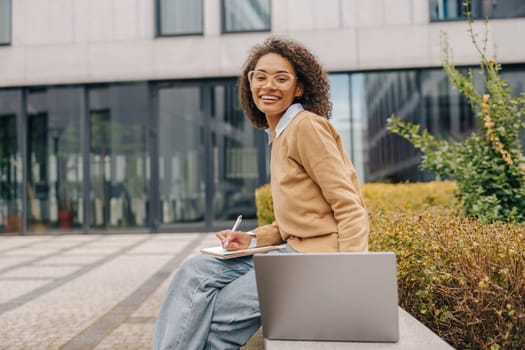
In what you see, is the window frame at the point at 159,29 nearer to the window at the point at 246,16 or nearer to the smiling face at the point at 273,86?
the window at the point at 246,16

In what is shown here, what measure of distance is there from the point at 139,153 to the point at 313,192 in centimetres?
1055

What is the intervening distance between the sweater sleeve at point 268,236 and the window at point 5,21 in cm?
1199

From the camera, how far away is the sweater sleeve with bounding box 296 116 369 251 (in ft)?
6.63

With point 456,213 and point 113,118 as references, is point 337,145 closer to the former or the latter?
point 456,213

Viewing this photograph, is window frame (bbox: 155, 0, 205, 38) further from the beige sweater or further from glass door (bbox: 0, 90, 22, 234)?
the beige sweater

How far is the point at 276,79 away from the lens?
2.41 metres

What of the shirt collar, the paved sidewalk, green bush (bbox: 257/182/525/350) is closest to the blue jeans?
the shirt collar

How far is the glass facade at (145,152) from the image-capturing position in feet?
39.5

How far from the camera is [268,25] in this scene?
12.0 m

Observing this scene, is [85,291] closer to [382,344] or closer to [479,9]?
[382,344]

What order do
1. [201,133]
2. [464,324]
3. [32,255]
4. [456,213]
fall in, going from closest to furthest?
[464,324], [456,213], [32,255], [201,133]

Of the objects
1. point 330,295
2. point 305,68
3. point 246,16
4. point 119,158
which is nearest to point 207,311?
point 330,295

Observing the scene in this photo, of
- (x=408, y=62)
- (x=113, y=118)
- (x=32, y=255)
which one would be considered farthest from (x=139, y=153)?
(x=408, y=62)

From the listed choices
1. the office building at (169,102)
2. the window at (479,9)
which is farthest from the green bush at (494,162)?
the window at (479,9)
